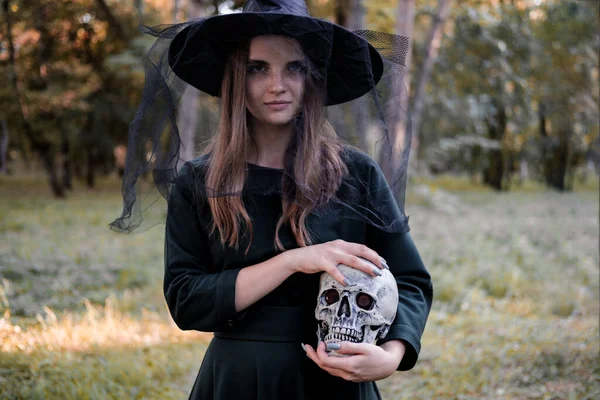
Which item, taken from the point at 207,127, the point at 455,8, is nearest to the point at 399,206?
the point at 207,127

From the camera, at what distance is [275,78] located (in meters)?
2.04

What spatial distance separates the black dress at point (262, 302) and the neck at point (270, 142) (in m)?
0.07

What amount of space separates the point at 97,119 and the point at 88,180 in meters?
5.52

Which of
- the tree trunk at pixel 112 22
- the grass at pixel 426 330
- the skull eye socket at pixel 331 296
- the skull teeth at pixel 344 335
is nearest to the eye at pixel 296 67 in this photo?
the skull eye socket at pixel 331 296

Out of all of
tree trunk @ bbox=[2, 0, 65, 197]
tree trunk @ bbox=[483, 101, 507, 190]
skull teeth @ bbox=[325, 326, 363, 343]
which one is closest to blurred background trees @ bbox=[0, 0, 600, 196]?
tree trunk @ bbox=[2, 0, 65, 197]

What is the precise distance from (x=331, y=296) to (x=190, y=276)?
48 centimetres

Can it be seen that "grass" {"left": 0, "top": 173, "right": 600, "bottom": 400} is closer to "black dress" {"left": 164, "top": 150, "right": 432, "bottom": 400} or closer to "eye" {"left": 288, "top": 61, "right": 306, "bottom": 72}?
"black dress" {"left": 164, "top": 150, "right": 432, "bottom": 400}

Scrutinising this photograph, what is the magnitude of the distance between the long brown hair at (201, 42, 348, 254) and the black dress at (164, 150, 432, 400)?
0.16 feet

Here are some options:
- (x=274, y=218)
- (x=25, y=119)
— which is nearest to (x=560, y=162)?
(x=25, y=119)

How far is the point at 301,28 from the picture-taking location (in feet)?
6.47

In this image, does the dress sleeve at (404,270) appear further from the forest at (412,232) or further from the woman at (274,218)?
the forest at (412,232)

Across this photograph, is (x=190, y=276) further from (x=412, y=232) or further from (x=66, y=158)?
(x=66, y=158)

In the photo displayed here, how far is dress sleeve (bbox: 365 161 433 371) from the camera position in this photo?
2.00 meters

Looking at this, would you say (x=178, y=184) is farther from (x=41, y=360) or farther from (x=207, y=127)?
(x=41, y=360)
